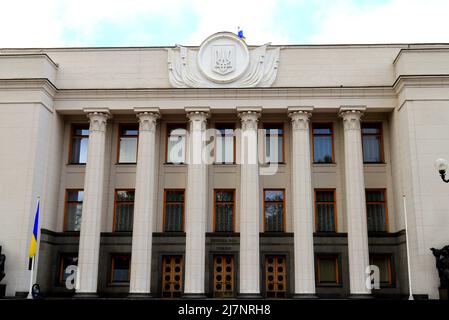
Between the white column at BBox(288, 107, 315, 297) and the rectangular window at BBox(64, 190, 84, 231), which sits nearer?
the white column at BBox(288, 107, 315, 297)

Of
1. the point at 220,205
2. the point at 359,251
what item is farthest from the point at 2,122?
the point at 359,251

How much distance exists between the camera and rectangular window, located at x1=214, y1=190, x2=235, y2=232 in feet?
86.0

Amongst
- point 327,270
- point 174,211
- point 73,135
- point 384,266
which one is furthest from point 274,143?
point 73,135

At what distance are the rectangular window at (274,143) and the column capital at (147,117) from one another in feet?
19.5

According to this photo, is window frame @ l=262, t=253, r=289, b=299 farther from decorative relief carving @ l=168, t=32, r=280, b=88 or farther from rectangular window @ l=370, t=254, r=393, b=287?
decorative relief carving @ l=168, t=32, r=280, b=88

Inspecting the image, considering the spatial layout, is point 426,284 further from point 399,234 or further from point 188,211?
point 188,211

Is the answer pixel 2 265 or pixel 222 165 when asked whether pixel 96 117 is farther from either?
pixel 2 265

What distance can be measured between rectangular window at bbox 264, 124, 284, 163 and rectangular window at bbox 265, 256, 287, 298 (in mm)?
5112

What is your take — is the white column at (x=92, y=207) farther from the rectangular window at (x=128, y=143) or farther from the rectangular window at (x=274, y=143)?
the rectangular window at (x=274, y=143)

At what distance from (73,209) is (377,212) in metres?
15.8

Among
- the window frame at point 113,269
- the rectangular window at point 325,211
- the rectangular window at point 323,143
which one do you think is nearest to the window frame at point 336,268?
the rectangular window at point 325,211

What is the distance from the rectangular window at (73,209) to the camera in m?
26.5

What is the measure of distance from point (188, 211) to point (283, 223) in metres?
5.00

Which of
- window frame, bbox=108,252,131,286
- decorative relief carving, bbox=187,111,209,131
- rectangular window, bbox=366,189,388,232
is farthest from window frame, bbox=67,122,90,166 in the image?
rectangular window, bbox=366,189,388,232
